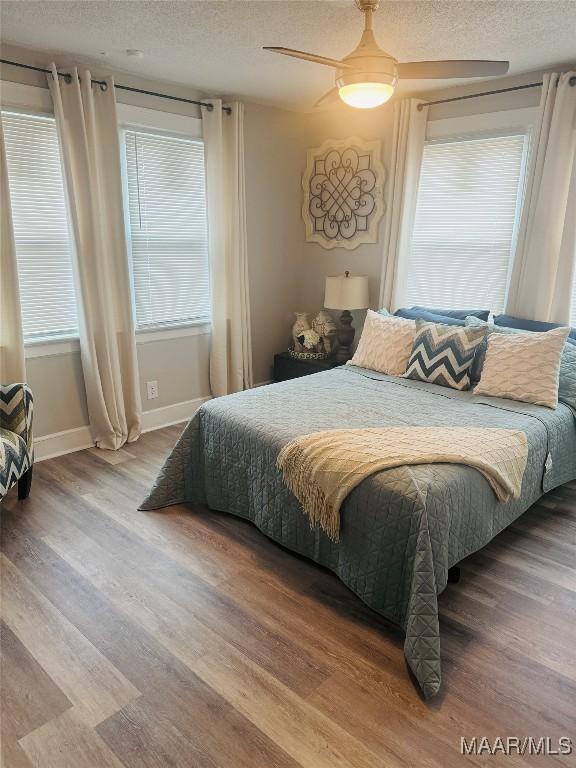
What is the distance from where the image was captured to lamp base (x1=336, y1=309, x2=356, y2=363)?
4434 mm

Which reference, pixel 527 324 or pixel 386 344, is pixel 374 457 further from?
pixel 527 324

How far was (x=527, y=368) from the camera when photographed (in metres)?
2.92

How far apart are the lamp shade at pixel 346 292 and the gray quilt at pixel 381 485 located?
0.82 m

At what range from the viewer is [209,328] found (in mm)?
4344

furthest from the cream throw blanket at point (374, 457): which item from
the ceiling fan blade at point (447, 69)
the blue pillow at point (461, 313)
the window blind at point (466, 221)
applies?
the window blind at point (466, 221)

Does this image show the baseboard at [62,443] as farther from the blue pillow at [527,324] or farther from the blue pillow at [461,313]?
the blue pillow at [527,324]

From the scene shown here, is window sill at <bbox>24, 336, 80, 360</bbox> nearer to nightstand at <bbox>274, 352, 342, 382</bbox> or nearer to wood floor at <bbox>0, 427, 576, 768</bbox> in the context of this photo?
wood floor at <bbox>0, 427, 576, 768</bbox>

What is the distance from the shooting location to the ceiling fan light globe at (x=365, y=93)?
2020mm

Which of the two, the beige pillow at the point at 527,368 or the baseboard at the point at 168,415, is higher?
the beige pillow at the point at 527,368

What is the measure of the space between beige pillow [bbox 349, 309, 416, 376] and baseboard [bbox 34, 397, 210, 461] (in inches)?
61.9

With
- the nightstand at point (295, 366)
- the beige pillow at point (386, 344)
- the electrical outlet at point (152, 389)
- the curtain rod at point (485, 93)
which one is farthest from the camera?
the nightstand at point (295, 366)

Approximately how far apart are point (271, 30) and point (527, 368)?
2248 mm

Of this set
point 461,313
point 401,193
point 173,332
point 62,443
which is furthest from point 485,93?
point 62,443

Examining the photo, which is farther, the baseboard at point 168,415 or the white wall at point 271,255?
the baseboard at point 168,415
